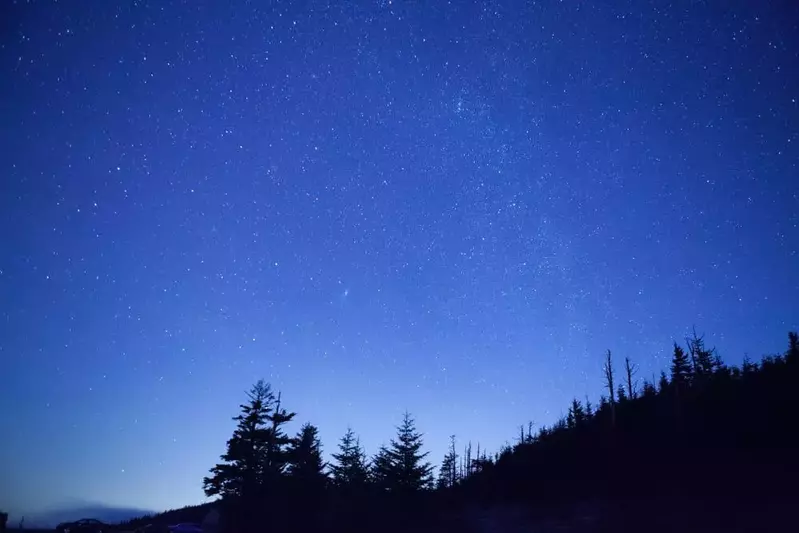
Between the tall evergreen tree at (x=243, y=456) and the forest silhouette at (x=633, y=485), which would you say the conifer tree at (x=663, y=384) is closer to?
the forest silhouette at (x=633, y=485)

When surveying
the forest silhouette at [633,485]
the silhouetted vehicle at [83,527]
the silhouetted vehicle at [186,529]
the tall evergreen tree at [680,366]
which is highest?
the tall evergreen tree at [680,366]

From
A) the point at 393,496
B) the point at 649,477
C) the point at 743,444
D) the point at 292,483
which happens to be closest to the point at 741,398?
the point at 743,444

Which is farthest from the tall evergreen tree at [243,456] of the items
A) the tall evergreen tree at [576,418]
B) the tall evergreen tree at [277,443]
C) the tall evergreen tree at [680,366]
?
the tall evergreen tree at [680,366]

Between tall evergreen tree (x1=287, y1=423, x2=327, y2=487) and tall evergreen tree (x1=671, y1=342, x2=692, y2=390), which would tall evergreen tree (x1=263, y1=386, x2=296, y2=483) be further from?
tall evergreen tree (x1=671, y1=342, x2=692, y2=390)

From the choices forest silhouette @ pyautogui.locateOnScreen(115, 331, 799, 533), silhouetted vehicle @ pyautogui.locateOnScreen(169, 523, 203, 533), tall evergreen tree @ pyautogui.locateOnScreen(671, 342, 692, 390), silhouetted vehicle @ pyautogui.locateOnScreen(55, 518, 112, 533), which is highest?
tall evergreen tree @ pyautogui.locateOnScreen(671, 342, 692, 390)

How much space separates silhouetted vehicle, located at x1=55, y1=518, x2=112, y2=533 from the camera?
38.2m

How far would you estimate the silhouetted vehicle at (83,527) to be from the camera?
3819 centimetres

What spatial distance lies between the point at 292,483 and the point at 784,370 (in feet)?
118

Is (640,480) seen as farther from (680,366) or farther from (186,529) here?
(680,366)

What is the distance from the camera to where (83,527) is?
3884 centimetres

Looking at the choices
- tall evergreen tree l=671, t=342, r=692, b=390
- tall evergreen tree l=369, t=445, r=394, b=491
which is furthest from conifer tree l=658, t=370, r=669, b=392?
tall evergreen tree l=369, t=445, r=394, b=491

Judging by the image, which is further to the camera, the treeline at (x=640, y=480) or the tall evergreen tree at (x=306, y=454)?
the tall evergreen tree at (x=306, y=454)

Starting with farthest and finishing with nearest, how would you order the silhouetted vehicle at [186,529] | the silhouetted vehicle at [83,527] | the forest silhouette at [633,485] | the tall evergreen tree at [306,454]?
the tall evergreen tree at [306,454]
the silhouetted vehicle at [83,527]
the silhouetted vehicle at [186,529]
the forest silhouette at [633,485]

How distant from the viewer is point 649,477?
24.1 meters
